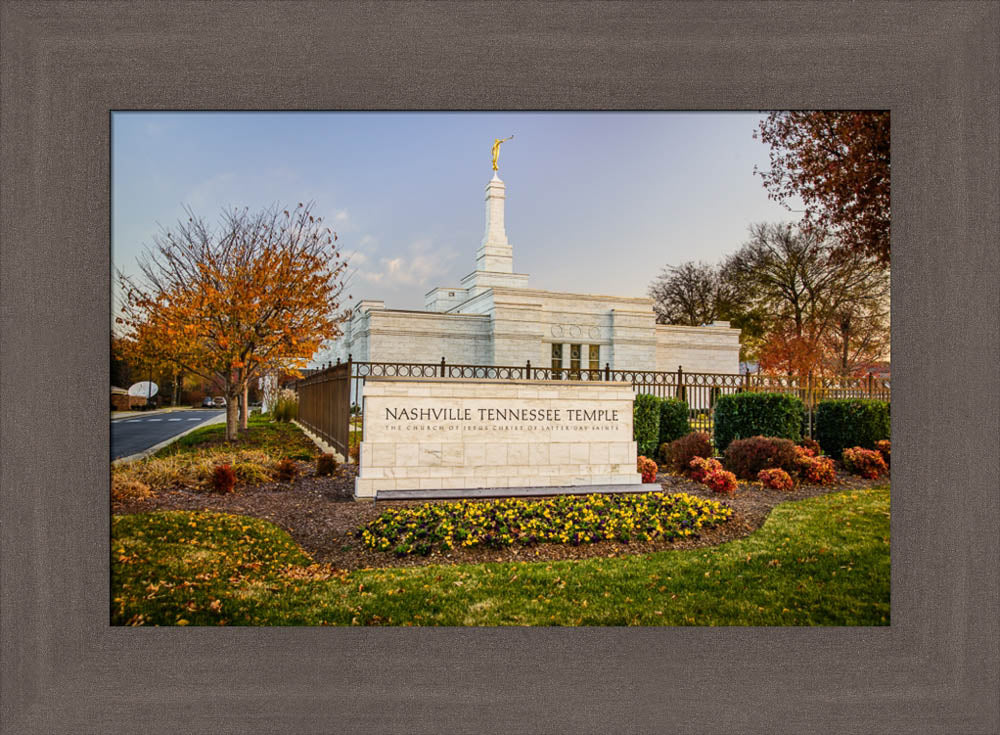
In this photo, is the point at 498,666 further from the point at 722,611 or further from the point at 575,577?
the point at 722,611

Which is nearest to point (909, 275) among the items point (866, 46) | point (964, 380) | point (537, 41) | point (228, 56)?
point (964, 380)

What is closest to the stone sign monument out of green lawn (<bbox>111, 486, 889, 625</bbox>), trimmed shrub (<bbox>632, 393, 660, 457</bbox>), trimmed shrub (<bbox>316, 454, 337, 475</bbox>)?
trimmed shrub (<bbox>316, 454, 337, 475</bbox>)

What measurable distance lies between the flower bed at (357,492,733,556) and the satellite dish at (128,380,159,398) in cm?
429

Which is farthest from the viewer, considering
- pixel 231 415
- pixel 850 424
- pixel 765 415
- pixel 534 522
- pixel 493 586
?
pixel 231 415

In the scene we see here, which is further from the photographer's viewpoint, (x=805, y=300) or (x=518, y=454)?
(x=805, y=300)

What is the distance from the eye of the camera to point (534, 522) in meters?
5.27

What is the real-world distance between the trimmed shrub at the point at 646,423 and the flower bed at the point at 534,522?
3716 mm

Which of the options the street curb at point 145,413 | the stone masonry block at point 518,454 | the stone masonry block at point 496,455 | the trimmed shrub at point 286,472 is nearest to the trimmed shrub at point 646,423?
the stone masonry block at point 518,454

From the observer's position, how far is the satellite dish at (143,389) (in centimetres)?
774

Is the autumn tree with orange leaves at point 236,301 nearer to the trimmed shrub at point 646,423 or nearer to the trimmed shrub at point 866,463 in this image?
the trimmed shrub at point 646,423

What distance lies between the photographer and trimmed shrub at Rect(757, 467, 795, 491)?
750 centimetres

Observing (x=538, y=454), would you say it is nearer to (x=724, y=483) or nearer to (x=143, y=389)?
(x=724, y=483)

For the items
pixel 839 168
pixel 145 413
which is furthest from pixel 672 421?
pixel 145 413

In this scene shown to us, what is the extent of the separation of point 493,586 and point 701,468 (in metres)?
4.66
